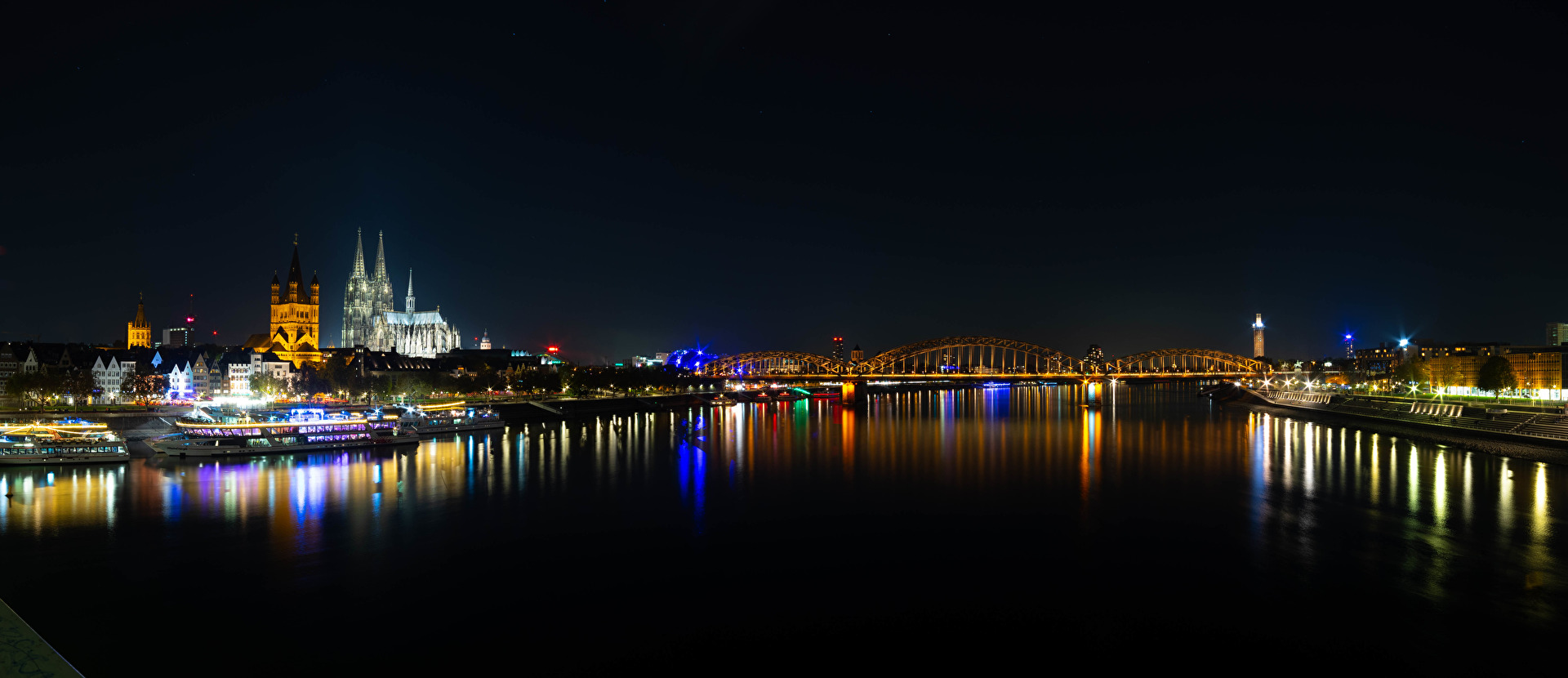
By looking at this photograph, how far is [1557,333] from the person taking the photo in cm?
11569

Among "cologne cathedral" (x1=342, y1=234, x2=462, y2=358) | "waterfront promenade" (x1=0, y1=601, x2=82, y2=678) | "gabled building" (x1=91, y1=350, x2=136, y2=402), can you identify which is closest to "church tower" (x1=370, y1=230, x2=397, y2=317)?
"cologne cathedral" (x1=342, y1=234, x2=462, y2=358)

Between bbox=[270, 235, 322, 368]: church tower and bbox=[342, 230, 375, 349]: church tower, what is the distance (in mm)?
35045

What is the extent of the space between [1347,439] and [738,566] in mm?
40531

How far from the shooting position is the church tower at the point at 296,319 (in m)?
92.6

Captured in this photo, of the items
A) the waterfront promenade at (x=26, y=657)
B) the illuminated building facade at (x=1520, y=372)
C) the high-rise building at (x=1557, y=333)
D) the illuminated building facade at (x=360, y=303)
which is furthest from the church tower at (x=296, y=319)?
the high-rise building at (x=1557, y=333)

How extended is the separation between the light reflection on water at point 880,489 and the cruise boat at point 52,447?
855 millimetres

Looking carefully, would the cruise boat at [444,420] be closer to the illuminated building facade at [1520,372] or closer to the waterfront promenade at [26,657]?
the waterfront promenade at [26,657]

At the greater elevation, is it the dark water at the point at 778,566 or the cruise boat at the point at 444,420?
the cruise boat at the point at 444,420

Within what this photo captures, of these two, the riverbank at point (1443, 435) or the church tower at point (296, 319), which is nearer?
the riverbank at point (1443, 435)

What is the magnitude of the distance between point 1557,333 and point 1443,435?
341 feet

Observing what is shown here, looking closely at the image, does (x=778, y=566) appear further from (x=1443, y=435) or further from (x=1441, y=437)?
(x=1443, y=435)

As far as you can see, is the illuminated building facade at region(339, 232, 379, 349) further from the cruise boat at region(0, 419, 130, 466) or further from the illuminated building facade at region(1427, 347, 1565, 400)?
the illuminated building facade at region(1427, 347, 1565, 400)

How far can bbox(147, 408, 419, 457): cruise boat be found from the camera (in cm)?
3541

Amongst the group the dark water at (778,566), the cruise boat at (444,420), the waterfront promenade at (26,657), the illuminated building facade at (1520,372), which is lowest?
the dark water at (778,566)
